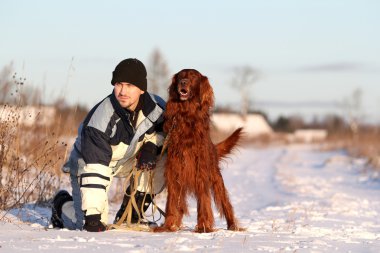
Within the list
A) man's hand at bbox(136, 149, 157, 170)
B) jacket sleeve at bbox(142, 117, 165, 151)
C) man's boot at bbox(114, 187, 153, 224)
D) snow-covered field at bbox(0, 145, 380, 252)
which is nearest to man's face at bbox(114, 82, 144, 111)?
jacket sleeve at bbox(142, 117, 165, 151)

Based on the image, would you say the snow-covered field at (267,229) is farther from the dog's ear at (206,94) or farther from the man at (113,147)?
the dog's ear at (206,94)

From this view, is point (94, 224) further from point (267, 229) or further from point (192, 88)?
point (267, 229)

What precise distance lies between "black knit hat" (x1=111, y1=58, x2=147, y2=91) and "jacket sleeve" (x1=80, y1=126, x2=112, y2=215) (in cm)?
42

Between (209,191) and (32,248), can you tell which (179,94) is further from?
(32,248)

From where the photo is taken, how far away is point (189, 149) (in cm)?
456

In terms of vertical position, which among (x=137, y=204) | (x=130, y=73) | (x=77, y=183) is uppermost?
(x=130, y=73)

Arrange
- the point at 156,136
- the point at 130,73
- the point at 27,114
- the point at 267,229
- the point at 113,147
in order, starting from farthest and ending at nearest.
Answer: the point at 27,114 → the point at 267,229 → the point at 156,136 → the point at 113,147 → the point at 130,73

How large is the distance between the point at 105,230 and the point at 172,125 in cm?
88

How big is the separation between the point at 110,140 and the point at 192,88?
725 mm

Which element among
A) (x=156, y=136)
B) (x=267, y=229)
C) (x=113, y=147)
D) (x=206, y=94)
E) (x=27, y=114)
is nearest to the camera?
(x=206, y=94)

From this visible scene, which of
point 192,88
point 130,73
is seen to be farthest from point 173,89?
point 130,73

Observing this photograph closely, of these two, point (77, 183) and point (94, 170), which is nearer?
point (94, 170)

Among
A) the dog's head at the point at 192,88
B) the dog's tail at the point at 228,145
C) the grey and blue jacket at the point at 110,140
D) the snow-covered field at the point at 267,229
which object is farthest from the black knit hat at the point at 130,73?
the snow-covered field at the point at 267,229

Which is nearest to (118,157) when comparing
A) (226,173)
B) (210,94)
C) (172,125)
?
(172,125)
